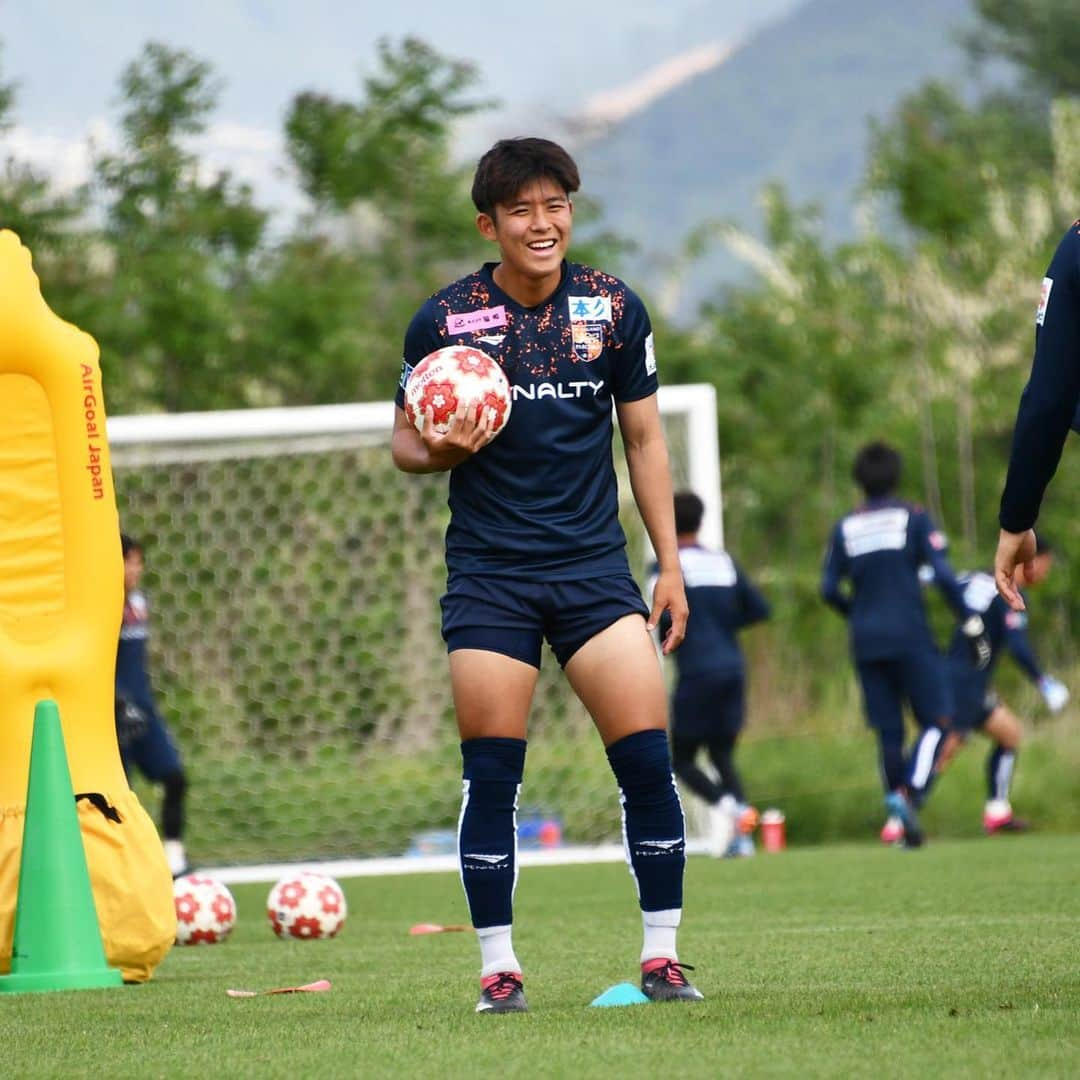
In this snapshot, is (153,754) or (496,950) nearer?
(496,950)

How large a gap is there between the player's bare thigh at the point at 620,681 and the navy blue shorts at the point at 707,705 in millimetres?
7565

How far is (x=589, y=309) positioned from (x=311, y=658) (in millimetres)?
9914

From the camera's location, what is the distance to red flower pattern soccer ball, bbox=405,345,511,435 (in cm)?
493

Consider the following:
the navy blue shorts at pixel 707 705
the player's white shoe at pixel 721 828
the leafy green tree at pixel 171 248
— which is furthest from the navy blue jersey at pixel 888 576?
the leafy green tree at pixel 171 248

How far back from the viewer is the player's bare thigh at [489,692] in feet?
16.6

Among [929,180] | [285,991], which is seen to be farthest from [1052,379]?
[929,180]

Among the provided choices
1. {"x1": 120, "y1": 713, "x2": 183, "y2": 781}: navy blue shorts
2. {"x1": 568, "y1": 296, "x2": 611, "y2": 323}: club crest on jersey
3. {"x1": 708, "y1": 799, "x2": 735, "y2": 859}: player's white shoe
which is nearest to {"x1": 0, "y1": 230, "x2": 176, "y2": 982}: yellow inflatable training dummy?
{"x1": 568, "y1": 296, "x2": 611, "y2": 323}: club crest on jersey

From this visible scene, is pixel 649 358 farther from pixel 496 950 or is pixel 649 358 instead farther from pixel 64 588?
pixel 64 588

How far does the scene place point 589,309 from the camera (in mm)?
5230

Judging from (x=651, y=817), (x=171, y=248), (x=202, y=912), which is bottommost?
(x=202, y=912)

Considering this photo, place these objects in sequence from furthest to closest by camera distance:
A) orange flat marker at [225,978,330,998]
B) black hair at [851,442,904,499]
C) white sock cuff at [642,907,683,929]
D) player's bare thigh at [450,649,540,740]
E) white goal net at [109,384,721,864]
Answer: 1. white goal net at [109,384,721,864]
2. black hair at [851,442,904,499]
3. orange flat marker at [225,978,330,998]
4. white sock cuff at [642,907,683,929]
5. player's bare thigh at [450,649,540,740]

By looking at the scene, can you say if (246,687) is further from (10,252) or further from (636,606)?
(636,606)

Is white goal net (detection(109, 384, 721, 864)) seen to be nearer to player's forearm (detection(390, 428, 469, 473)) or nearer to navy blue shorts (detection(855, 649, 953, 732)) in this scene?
navy blue shorts (detection(855, 649, 953, 732))

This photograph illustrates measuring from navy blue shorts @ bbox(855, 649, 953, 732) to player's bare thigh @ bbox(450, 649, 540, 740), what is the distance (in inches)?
292
